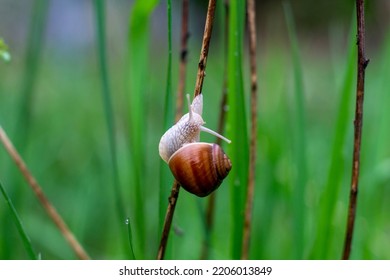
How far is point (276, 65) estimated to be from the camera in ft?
9.43

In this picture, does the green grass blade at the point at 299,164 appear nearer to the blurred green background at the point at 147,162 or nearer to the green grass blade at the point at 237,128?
the blurred green background at the point at 147,162

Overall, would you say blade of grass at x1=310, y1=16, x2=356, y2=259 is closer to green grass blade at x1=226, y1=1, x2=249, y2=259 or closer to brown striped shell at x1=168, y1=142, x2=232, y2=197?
green grass blade at x1=226, y1=1, x2=249, y2=259

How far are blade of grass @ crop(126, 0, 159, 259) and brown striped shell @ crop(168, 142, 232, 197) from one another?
34 centimetres

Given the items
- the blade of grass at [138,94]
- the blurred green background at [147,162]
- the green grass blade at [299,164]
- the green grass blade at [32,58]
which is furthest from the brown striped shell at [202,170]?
the green grass blade at [32,58]

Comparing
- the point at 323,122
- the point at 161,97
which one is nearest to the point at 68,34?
the point at 161,97

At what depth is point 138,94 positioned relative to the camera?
45.3 inches

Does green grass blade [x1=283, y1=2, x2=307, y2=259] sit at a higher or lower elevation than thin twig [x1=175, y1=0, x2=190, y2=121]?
lower

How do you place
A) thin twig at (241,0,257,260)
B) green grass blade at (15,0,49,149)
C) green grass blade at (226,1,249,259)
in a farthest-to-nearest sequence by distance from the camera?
1. green grass blade at (15,0,49,149)
2. thin twig at (241,0,257,260)
3. green grass blade at (226,1,249,259)

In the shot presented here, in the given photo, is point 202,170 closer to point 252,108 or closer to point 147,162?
point 252,108

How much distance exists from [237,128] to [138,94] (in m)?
0.27

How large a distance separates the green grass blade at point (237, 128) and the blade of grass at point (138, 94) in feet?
0.60

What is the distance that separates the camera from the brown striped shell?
72cm

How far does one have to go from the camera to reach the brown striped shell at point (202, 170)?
715 millimetres

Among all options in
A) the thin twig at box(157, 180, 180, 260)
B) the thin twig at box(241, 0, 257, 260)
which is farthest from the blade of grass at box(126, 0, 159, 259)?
the thin twig at box(157, 180, 180, 260)
